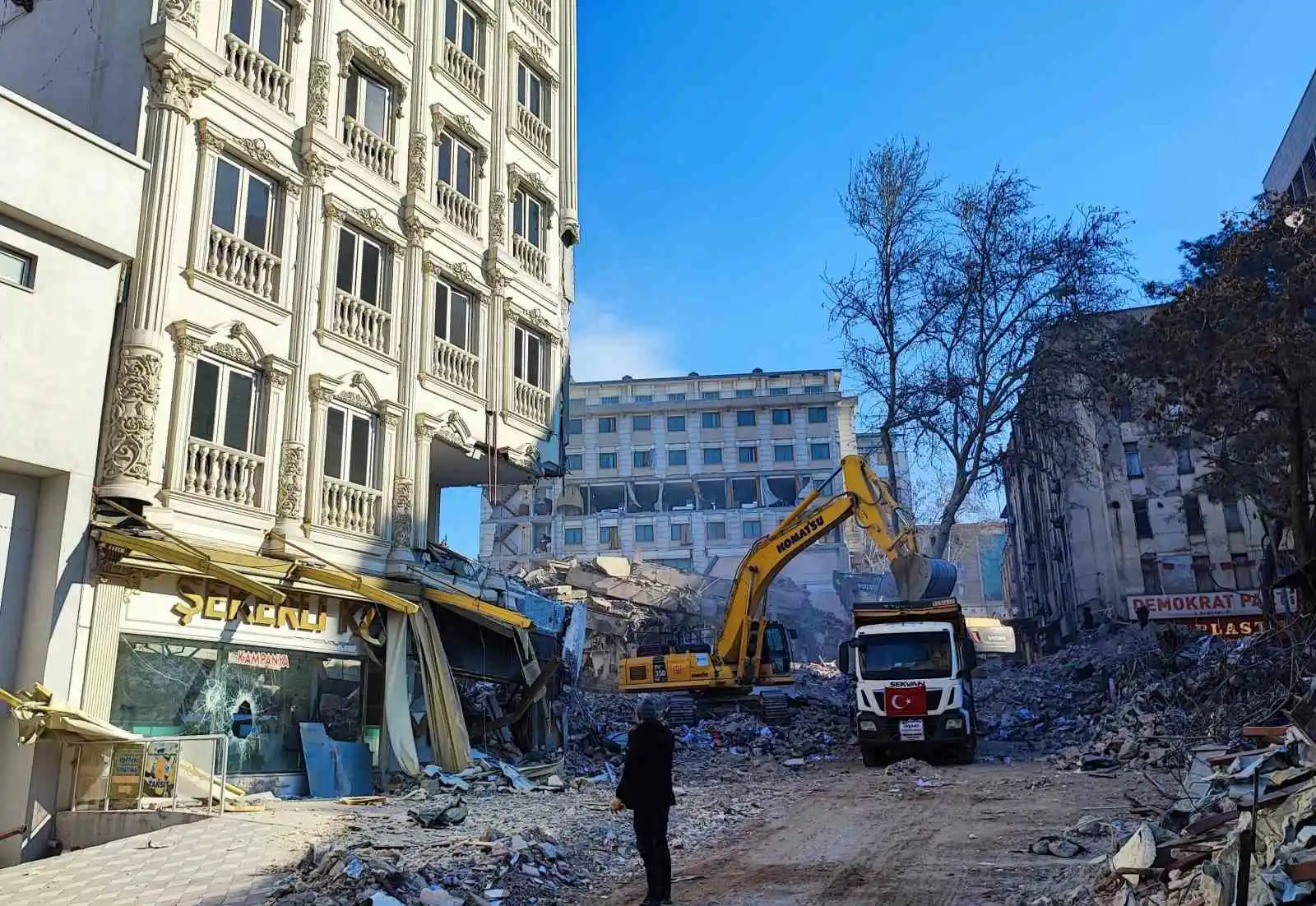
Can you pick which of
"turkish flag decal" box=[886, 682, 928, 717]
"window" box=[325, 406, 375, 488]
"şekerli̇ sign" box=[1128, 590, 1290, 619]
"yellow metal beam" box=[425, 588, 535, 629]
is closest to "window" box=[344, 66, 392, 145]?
"window" box=[325, 406, 375, 488]

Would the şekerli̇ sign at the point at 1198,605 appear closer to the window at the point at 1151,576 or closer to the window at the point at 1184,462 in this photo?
the window at the point at 1151,576

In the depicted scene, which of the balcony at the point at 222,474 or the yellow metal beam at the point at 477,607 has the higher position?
the balcony at the point at 222,474

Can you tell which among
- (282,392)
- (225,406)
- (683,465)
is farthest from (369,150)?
(683,465)

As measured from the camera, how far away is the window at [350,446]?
15.9 meters

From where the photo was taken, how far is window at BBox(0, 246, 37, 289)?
1188 centimetres

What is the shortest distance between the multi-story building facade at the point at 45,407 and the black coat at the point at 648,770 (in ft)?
24.0

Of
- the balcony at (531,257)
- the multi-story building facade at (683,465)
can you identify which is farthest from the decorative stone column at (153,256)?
the multi-story building facade at (683,465)

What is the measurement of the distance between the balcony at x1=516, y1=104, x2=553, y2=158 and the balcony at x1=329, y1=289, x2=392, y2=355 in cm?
671

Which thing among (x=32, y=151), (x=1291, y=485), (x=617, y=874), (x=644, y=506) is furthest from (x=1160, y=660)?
(x=644, y=506)

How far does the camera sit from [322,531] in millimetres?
15211

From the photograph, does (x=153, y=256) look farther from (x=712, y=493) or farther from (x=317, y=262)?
(x=712, y=493)

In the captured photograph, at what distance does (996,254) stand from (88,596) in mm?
26405

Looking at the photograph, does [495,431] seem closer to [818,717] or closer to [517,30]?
[517,30]

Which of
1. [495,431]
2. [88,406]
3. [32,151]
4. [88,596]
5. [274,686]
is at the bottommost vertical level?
[274,686]
